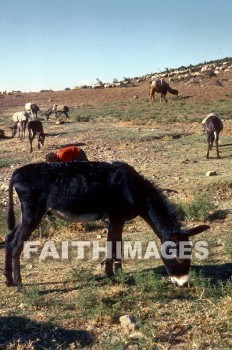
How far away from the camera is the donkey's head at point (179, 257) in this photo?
646 cm

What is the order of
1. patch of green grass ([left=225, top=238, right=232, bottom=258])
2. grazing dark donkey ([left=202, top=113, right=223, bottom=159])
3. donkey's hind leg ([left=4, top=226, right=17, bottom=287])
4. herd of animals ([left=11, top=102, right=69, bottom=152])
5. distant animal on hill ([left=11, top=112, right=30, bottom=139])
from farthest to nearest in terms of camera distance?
1. distant animal on hill ([left=11, top=112, right=30, bottom=139])
2. herd of animals ([left=11, top=102, right=69, bottom=152])
3. grazing dark donkey ([left=202, top=113, right=223, bottom=159])
4. patch of green grass ([left=225, top=238, right=232, bottom=258])
5. donkey's hind leg ([left=4, top=226, right=17, bottom=287])

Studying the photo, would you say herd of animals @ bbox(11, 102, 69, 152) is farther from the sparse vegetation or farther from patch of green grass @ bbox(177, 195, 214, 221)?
patch of green grass @ bbox(177, 195, 214, 221)

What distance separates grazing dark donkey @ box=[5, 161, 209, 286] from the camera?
685cm

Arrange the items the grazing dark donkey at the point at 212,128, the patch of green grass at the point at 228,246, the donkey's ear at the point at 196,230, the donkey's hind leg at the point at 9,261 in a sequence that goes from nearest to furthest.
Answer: the donkey's ear at the point at 196,230 < the donkey's hind leg at the point at 9,261 < the patch of green grass at the point at 228,246 < the grazing dark donkey at the point at 212,128

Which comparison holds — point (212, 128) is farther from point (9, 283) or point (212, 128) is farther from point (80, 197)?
point (9, 283)

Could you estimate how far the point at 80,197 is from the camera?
693cm

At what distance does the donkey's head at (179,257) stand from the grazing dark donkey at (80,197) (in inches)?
11.2

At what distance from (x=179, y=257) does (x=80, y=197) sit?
5.13 ft

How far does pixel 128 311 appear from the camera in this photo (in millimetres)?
5969

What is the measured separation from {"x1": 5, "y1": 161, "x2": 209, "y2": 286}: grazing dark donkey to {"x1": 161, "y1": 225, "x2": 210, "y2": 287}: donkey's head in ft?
0.93

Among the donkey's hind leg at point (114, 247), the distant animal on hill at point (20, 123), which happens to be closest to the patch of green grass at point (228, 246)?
the donkey's hind leg at point (114, 247)

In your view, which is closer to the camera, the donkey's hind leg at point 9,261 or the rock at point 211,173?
the donkey's hind leg at point 9,261

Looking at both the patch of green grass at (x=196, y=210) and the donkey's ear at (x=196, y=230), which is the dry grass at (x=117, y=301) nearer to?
the patch of green grass at (x=196, y=210)

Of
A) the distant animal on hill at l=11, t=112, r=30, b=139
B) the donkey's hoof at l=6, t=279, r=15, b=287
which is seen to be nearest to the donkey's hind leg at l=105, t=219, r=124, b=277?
the donkey's hoof at l=6, t=279, r=15, b=287
